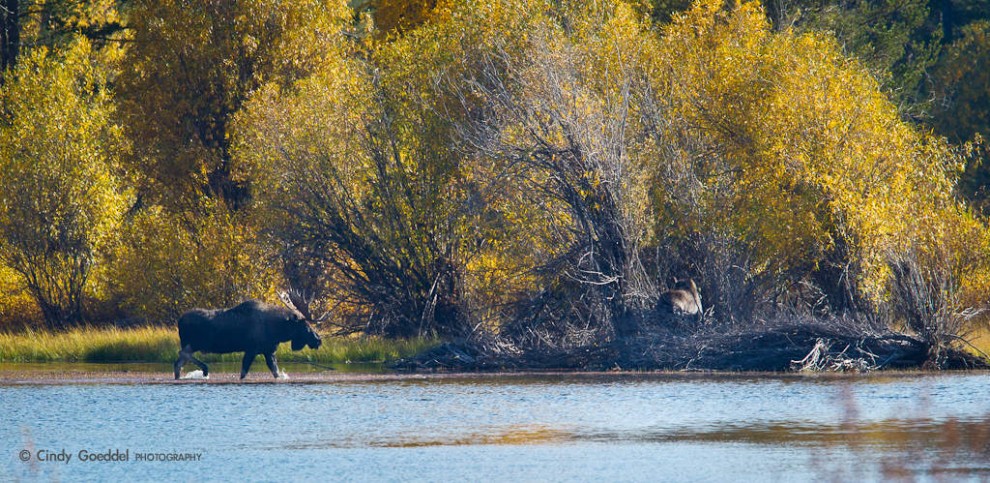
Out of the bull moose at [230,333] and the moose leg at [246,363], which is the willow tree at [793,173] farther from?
the moose leg at [246,363]

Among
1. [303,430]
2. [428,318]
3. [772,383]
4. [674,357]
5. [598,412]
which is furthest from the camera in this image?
[428,318]

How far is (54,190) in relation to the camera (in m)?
42.7

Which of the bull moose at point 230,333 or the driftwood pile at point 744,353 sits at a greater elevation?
the bull moose at point 230,333

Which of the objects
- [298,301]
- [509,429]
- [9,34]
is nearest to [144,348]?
[298,301]

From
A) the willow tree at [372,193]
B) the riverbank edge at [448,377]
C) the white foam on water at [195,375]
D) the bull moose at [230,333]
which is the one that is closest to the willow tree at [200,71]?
the willow tree at [372,193]

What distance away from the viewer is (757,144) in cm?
3200

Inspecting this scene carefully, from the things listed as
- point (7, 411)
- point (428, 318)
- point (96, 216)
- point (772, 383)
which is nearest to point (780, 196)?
point (772, 383)

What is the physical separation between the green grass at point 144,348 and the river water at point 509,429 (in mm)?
6456

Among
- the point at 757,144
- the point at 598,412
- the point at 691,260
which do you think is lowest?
the point at 598,412

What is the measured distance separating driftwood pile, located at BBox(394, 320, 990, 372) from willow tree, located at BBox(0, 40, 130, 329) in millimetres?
16311

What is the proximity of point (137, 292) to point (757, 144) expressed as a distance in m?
17.6

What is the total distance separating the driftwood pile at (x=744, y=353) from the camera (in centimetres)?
2792

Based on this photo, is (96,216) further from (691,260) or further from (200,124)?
(691,260)

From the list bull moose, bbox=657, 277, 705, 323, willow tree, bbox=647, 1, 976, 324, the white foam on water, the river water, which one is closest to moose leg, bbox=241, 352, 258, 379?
the white foam on water
